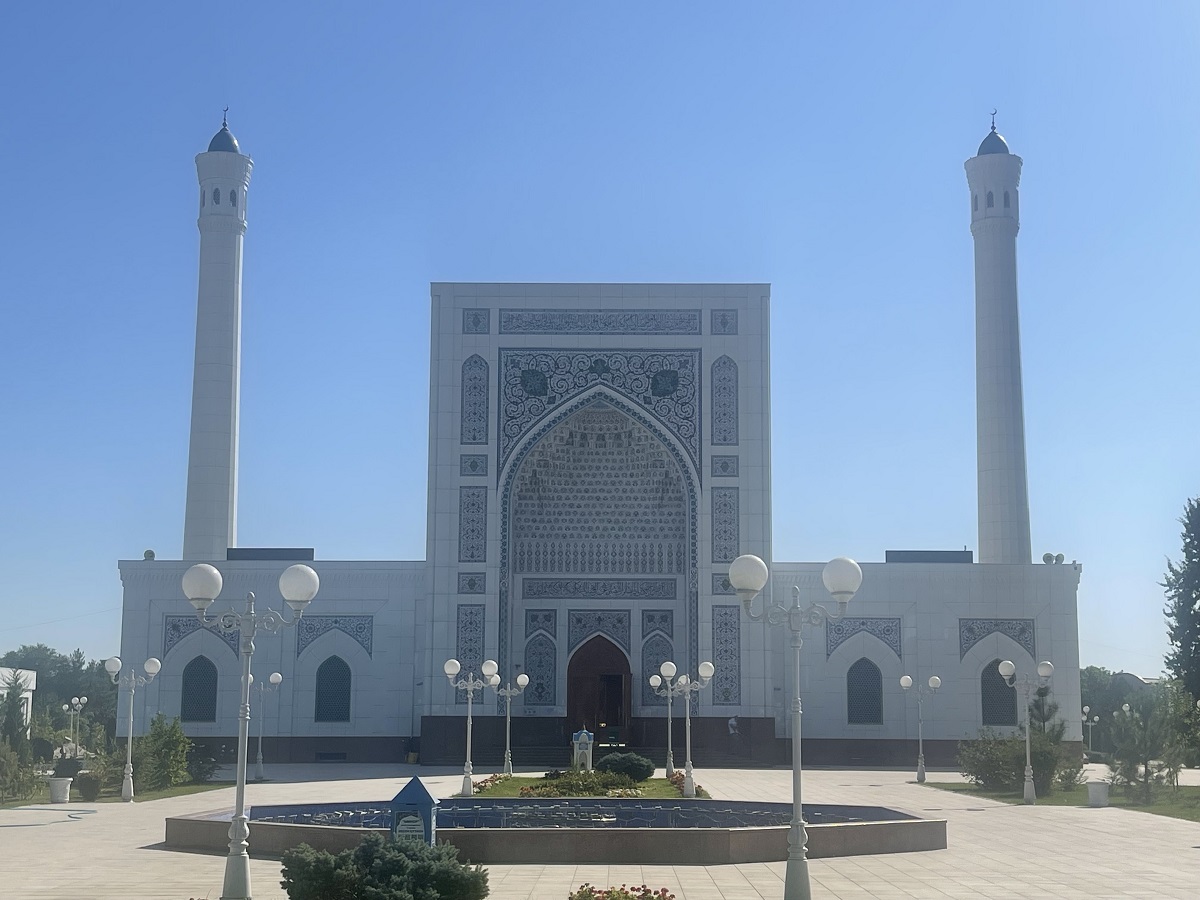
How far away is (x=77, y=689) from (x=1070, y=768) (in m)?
44.2

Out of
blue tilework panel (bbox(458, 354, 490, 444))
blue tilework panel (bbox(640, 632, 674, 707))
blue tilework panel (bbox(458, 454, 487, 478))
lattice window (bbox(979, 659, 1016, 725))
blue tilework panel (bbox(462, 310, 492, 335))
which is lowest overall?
lattice window (bbox(979, 659, 1016, 725))

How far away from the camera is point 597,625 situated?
28.7 metres

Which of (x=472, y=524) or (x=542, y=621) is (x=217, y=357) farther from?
(x=542, y=621)

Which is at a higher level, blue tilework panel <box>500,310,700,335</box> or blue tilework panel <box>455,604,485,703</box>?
blue tilework panel <box>500,310,700,335</box>

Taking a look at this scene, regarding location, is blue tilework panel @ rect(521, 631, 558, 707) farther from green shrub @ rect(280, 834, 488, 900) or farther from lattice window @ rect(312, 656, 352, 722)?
green shrub @ rect(280, 834, 488, 900)

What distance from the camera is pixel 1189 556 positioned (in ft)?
83.7

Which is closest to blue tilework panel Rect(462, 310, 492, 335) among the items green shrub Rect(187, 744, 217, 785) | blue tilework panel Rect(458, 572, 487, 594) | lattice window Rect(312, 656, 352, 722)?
blue tilework panel Rect(458, 572, 487, 594)

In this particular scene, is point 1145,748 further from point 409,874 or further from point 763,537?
point 409,874

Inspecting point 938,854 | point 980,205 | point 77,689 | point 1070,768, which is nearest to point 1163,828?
point 938,854

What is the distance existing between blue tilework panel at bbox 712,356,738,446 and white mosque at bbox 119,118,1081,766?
4 cm

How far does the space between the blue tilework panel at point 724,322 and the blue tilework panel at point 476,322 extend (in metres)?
4.54

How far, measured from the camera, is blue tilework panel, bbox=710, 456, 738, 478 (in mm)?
27766

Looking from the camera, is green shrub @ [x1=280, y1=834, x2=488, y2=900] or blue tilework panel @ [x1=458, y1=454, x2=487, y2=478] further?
blue tilework panel @ [x1=458, y1=454, x2=487, y2=478]

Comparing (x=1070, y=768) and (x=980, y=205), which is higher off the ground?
(x=980, y=205)
